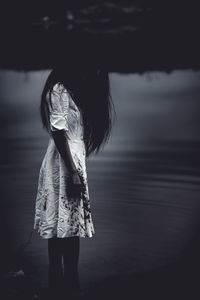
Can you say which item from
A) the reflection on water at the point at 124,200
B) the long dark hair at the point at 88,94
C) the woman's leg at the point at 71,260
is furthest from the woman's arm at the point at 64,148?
the reflection on water at the point at 124,200

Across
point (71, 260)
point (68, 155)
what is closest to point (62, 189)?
point (68, 155)

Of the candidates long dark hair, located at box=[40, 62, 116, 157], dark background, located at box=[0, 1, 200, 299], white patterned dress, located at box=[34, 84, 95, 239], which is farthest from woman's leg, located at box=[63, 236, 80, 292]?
long dark hair, located at box=[40, 62, 116, 157]

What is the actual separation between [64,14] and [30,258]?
18083 mm

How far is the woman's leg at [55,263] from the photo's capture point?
4.42 m

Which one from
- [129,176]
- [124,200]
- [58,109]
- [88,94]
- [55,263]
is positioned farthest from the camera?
[129,176]

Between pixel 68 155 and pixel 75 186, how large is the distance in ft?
0.70

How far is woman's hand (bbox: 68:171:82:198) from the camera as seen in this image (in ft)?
13.8

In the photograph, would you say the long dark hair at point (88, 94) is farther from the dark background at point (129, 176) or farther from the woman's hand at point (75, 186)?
the woman's hand at point (75, 186)

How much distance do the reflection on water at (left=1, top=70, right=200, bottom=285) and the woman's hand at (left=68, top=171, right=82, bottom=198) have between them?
100 centimetres

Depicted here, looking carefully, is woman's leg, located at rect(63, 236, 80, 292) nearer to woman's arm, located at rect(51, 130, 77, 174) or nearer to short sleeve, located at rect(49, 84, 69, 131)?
woman's arm, located at rect(51, 130, 77, 174)

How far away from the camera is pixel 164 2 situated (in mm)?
23406

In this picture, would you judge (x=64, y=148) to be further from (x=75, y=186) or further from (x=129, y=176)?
(x=129, y=176)

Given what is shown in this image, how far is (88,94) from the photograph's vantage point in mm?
4352

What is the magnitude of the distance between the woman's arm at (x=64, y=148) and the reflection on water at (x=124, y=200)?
118 centimetres
